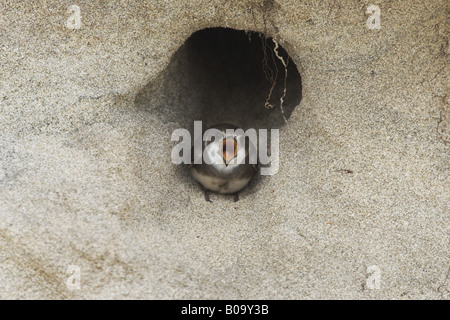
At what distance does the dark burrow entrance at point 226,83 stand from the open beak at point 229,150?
13.0 inches

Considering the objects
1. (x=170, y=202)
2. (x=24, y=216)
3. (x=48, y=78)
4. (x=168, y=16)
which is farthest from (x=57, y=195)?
(x=168, y=16)

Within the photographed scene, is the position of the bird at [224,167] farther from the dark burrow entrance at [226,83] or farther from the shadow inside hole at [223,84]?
the dark burrow entrance at [226,83]

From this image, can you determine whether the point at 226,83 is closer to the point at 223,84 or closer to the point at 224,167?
the point at 223,84

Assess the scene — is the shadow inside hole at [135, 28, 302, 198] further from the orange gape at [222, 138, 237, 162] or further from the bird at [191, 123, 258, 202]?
the orange gape at [222, 138, 237, 162]

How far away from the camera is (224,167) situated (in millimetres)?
2025

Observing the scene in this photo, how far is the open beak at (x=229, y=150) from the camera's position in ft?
6.61

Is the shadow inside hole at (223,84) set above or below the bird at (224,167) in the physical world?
above

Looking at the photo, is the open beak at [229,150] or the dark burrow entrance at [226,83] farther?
the dark burrow entrance at [226,83]

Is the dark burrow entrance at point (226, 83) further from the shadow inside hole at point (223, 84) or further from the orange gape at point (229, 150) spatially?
the orange gape at point (229, 150)

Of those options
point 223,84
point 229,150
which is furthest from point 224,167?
point 223,84

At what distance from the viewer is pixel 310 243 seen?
180 cm

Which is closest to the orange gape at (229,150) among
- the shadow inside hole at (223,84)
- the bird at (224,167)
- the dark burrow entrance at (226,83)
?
the bird at (224,167)

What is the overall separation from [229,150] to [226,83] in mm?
725

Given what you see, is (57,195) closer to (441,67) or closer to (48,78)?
(48,78)
